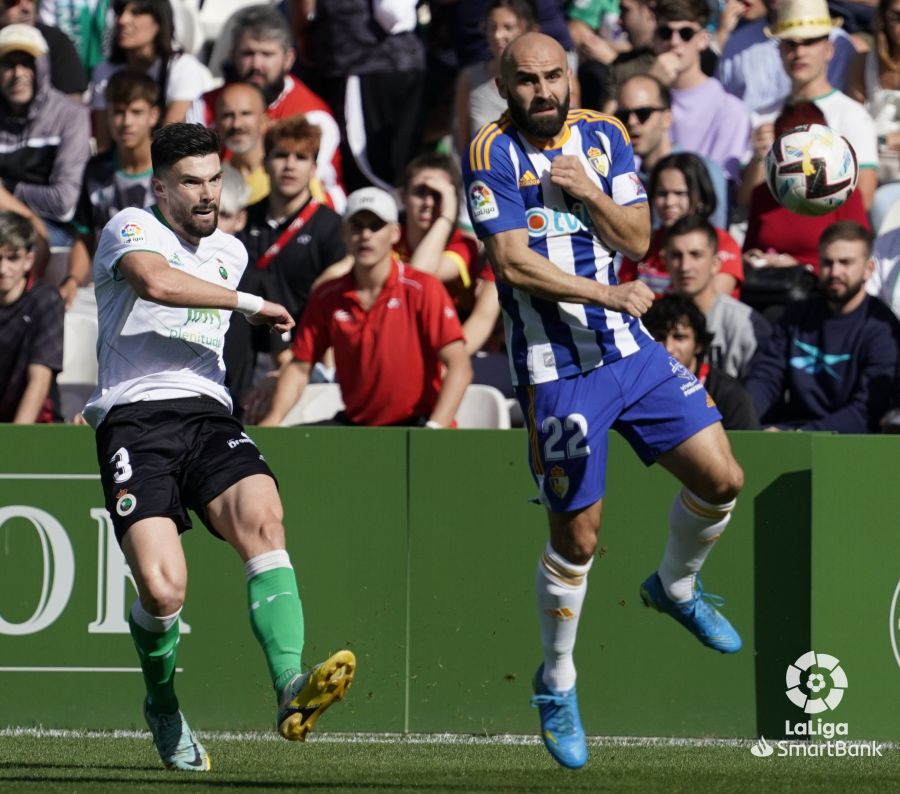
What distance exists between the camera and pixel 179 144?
6.60m

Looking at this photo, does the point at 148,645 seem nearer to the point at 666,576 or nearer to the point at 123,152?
the point at 666,576

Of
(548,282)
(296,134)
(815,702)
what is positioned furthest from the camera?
(296,134)

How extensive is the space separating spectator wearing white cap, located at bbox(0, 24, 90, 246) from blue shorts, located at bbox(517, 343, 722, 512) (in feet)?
19.3

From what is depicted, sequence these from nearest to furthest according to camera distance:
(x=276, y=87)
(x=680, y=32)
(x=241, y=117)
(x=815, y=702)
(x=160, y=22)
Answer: (x=815, y=702) → (x=241, y=117) → (x=680, y=32) → (x=276, y=87) → (x=160, y=22)

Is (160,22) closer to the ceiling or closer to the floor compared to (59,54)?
closer to the ceiling

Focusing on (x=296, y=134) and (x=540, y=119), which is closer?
(x=540, y=119)

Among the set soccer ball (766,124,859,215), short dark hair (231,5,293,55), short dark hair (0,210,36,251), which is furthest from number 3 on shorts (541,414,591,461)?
short dark hair (231,5,293,55)

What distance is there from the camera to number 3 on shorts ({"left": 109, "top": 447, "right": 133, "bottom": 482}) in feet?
21.7

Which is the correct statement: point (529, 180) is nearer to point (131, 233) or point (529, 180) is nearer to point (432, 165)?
point (131, 233)

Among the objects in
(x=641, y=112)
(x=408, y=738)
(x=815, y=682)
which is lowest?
(x=408, y=738)

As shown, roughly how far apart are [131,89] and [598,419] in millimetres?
5728

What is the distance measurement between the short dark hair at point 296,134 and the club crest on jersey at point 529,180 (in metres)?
4.11

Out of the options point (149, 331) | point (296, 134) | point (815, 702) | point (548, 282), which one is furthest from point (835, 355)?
point (149, 331)

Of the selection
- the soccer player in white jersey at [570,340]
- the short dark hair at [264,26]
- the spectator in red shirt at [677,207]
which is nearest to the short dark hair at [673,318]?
the spectator in red shirt at [677,207]
